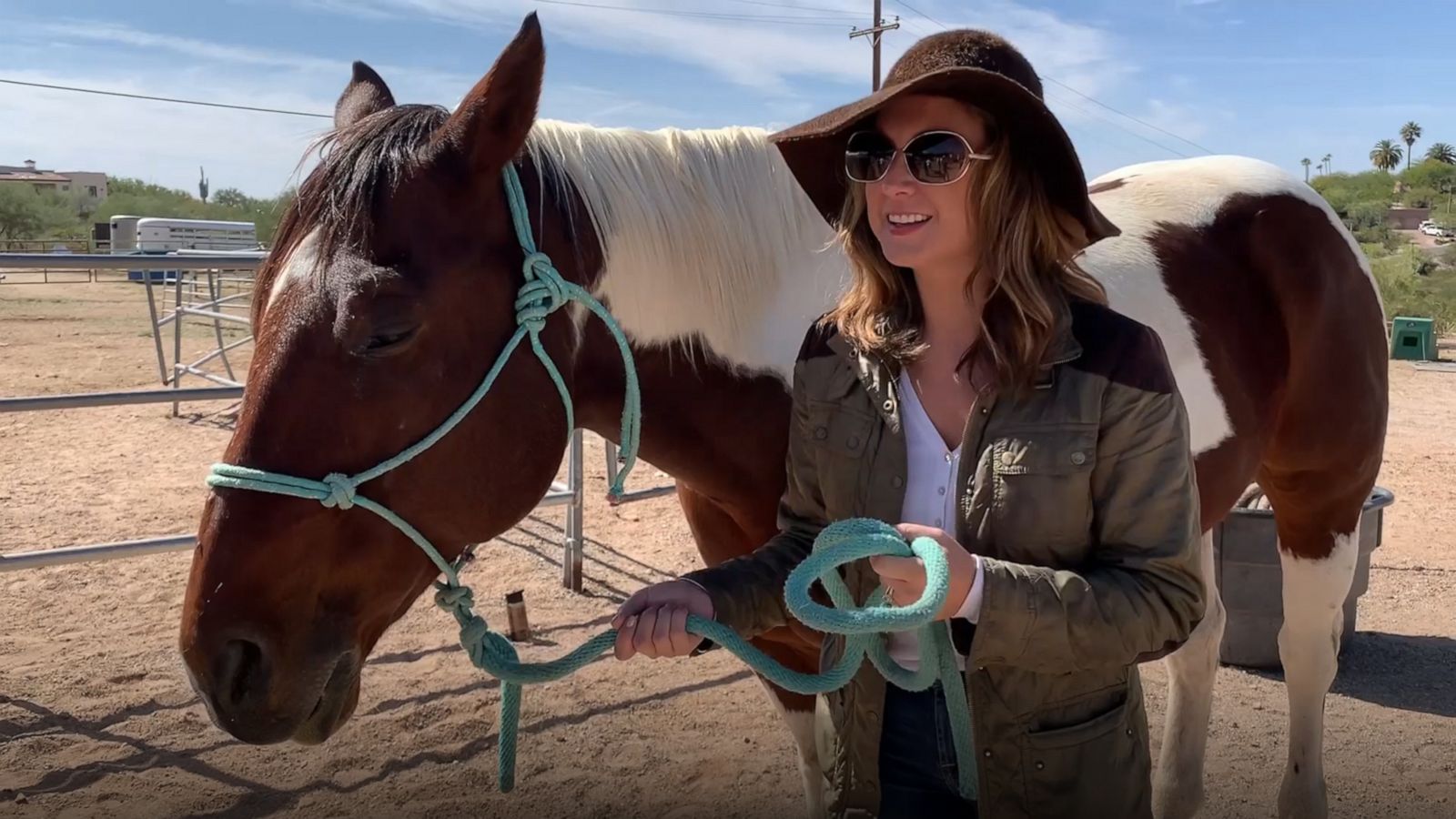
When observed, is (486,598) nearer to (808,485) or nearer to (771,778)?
(771,778)

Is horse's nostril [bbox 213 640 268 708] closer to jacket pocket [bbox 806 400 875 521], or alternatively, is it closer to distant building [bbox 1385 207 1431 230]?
jacket pocket [bbox 806 400 875 521]

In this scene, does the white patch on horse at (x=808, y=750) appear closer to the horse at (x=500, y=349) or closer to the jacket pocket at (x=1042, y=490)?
the horse at (x=500, y=349)

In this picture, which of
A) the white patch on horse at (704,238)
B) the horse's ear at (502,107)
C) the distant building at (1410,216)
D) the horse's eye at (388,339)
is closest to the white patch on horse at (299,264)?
the horse's eye at (388,339)

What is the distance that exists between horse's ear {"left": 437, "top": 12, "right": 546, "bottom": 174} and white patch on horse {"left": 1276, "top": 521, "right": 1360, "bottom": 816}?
305 cm

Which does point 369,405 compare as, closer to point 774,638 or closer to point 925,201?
point 925,201

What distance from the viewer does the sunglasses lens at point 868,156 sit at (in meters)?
1.46

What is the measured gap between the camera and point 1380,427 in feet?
10.3

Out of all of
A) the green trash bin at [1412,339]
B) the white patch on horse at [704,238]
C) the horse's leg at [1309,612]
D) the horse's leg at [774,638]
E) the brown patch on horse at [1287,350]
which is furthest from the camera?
the green trash bin at [1412,339]

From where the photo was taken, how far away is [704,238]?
188 centimetres

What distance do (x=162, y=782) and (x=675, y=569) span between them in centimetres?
287

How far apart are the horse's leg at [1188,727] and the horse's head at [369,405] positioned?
258cm

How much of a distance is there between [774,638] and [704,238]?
95 centimetres

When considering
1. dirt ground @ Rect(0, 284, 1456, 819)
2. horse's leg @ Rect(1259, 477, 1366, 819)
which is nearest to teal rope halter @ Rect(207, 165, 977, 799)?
dirt ground @ Rect(0, 284, 1456, 819)

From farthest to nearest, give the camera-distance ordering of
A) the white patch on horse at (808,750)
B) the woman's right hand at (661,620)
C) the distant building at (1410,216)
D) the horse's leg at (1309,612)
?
the distant building at (1410,216) → the horse's leg at (1309,612) → the white patch on horse at (808,750) → the woman's right hand at (661,620)
